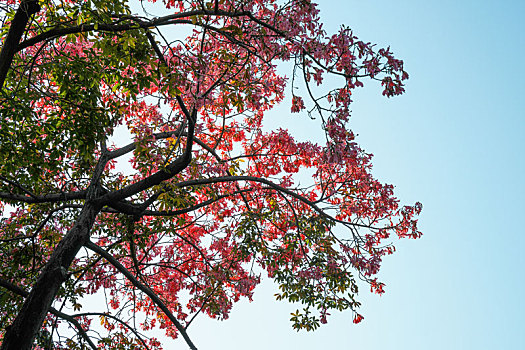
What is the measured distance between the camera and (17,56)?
26.0ft

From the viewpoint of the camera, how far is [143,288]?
821 centimetres

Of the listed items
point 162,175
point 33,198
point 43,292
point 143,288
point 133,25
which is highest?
point 133,25

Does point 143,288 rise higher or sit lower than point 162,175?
lower

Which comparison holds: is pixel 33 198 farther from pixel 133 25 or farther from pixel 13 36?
pixel 133 25

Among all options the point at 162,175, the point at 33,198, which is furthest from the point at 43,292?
the point at 162,175

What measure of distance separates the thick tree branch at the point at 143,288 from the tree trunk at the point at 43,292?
0.35m

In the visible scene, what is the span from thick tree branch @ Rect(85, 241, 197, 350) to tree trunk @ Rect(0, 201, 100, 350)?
1.14 ft

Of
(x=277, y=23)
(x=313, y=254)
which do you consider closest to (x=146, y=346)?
(x=313, y=254)

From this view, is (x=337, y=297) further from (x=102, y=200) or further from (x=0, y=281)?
(x=0, y=281)

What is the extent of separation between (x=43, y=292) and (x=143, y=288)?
169cm

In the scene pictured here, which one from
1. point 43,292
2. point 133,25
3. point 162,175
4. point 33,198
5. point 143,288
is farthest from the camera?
point 143,288

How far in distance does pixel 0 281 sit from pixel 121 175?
300cm

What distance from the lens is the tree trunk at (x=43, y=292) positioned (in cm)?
671

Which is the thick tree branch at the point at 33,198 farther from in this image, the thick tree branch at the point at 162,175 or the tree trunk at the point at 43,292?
the thick tree branch at the point at 162,175
